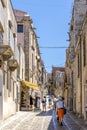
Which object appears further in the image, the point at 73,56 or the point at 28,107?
the point at 28,107

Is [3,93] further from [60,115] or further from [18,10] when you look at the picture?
[18,10]

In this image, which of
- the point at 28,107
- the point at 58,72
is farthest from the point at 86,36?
the point at 58,72

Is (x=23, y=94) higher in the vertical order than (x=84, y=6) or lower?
lower

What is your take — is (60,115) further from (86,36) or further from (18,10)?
(18,10)

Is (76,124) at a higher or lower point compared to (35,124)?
lower

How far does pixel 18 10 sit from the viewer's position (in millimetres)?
58969

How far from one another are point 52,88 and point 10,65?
100.0 m

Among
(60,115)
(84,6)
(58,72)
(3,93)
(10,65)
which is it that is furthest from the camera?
(58,72)

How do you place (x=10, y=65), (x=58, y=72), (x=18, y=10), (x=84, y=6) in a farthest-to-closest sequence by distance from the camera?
(x=58, y=72) < (x=18, y=10) < (x=84, y=6) < (x=10, y=65)

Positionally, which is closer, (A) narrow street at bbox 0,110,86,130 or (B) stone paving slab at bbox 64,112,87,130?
(A) narrow street at bbox 0,110,86,130

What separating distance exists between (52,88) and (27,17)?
7980 cm

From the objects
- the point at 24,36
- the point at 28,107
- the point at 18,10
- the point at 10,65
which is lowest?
the point at 28,107

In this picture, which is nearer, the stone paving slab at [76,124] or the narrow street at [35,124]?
the narrow street at [35,124]

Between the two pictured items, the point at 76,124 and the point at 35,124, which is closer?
the point at 35,124
